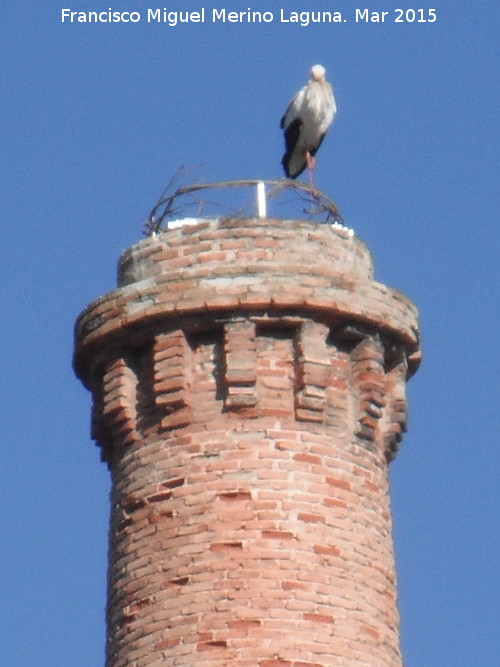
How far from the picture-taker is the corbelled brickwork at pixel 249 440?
13.5m

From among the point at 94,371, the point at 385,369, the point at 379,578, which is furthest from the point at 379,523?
the point at 94,371

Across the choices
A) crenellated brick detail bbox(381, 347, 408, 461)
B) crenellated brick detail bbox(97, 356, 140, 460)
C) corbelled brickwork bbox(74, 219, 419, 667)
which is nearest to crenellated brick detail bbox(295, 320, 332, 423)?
corbelled brickwork bbox(74, 219, 419, 667)

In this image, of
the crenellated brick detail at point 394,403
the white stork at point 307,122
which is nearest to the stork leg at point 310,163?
the white stork at point 307,122

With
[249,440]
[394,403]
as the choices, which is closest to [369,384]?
[394,403]

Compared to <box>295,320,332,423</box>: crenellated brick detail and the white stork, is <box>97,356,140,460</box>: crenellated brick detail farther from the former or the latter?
the white stork

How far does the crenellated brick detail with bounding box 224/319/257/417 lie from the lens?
14.2 metres

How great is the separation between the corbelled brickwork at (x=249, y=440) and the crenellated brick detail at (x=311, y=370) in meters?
0.01

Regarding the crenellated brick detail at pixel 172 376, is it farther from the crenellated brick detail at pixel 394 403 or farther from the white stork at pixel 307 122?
the white stork at pixel 307 122

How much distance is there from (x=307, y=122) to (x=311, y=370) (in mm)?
3910

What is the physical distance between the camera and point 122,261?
50.5 ft

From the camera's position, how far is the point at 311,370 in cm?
1443

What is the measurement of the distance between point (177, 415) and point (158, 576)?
3.95 ft

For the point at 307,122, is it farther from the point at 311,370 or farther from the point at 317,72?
the point at 311,370

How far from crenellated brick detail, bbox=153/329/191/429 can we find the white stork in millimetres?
2818
